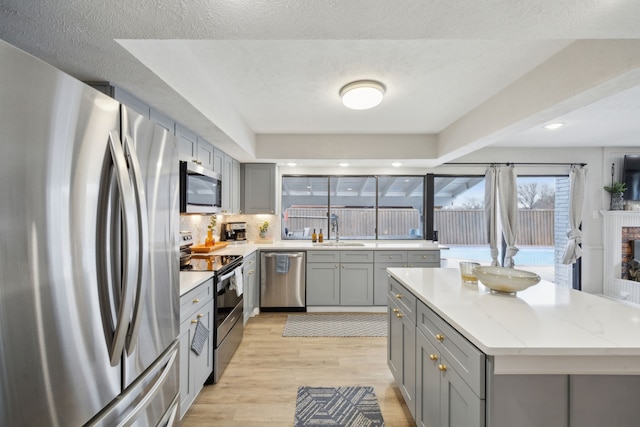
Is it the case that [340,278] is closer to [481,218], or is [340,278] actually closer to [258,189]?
[258,189]

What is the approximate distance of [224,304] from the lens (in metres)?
2.34

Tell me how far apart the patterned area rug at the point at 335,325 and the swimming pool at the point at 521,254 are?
1.81 meters

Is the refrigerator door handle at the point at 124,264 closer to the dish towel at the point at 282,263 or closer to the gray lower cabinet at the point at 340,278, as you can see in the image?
the dish towel at the point at 282,263

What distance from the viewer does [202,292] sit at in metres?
1.95

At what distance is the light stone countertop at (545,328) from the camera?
99cm

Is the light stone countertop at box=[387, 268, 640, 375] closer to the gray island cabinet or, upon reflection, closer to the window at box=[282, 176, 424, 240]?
the gray island cabinet

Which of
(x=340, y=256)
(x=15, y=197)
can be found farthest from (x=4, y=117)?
(x=340, y=256)

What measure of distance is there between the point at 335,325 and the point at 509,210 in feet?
10.3

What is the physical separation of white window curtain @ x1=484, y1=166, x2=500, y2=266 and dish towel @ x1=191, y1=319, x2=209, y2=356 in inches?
162

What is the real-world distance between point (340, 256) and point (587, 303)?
104 inches

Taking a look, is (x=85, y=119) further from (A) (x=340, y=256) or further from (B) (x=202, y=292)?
(A) (x=340, y=256)

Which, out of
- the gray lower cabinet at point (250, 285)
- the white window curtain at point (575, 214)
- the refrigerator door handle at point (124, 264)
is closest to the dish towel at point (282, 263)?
the gray lower cabinet at point (250, 285)

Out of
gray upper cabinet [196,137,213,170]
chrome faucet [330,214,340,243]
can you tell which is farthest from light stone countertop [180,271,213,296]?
chrome faucet [330,214,340,243]

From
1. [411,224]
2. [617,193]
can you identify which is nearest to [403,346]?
[411,224]
